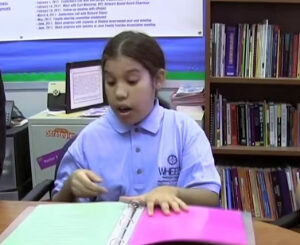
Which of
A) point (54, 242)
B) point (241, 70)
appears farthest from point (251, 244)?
point (241, 70)

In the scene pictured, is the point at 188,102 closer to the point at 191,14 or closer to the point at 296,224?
the point at 191,14

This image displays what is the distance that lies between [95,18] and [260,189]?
1.24 meters

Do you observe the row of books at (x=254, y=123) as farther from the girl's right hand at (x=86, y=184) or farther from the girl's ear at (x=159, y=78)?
the girl's right hand at (x=86, y=184)

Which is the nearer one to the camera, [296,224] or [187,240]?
[187,240]

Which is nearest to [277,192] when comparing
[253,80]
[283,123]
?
[283,123]

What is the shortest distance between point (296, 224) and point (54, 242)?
29.0 inches

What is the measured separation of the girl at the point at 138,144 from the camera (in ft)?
3.67

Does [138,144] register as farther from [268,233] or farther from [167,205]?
[268,233]

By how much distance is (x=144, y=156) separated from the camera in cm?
120

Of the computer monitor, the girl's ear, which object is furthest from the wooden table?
the computer monitor

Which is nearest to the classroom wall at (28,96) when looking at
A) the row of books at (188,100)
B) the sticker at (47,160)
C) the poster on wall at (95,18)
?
the poster on wall at (95,18)

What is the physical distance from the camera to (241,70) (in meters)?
2.23

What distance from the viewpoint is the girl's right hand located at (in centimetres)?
98

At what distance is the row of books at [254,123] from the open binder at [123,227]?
1408mm
